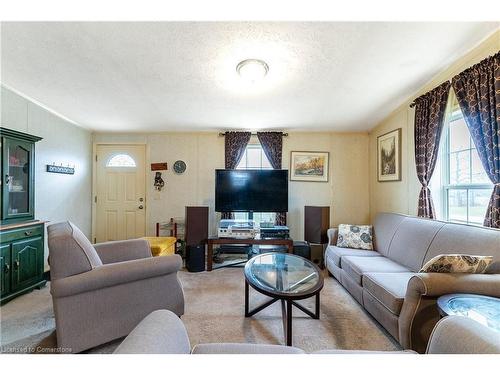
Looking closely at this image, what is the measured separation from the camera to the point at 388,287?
159cm

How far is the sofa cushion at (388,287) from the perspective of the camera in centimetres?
148

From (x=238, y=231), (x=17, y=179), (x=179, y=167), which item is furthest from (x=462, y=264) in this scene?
(x=17, y=179)

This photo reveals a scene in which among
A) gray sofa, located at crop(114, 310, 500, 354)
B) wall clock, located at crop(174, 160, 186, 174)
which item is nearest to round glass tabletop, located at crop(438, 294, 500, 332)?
gray sofa, located at crop(114, 310, 500, 354)

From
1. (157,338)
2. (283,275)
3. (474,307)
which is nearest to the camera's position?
(157,338)

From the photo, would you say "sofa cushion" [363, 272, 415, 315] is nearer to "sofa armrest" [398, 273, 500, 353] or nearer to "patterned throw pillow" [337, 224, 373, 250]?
"sofa armrest" [398, 273, 500, 353]

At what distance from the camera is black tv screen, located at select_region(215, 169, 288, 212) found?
3416mm

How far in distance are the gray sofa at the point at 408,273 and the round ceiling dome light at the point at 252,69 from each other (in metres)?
1.98

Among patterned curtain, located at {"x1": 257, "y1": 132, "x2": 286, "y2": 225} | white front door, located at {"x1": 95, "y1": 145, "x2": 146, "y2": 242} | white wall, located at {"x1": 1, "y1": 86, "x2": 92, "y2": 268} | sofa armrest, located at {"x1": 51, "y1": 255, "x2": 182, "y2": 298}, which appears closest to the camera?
sofa armrest, located at {"x1": 51, "y1": 255, "x2": 182, "y2": 298}

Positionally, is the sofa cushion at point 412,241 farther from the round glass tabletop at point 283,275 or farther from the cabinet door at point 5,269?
the cabinet door at point 5,269

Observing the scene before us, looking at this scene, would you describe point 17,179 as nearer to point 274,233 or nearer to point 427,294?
point 274,233

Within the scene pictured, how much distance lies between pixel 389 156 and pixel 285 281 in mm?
2629

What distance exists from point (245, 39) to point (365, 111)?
Result: 7.05 feet

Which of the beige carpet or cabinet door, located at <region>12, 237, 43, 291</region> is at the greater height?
cabinet door, located at <region>12, 237, 43, 291</region>
